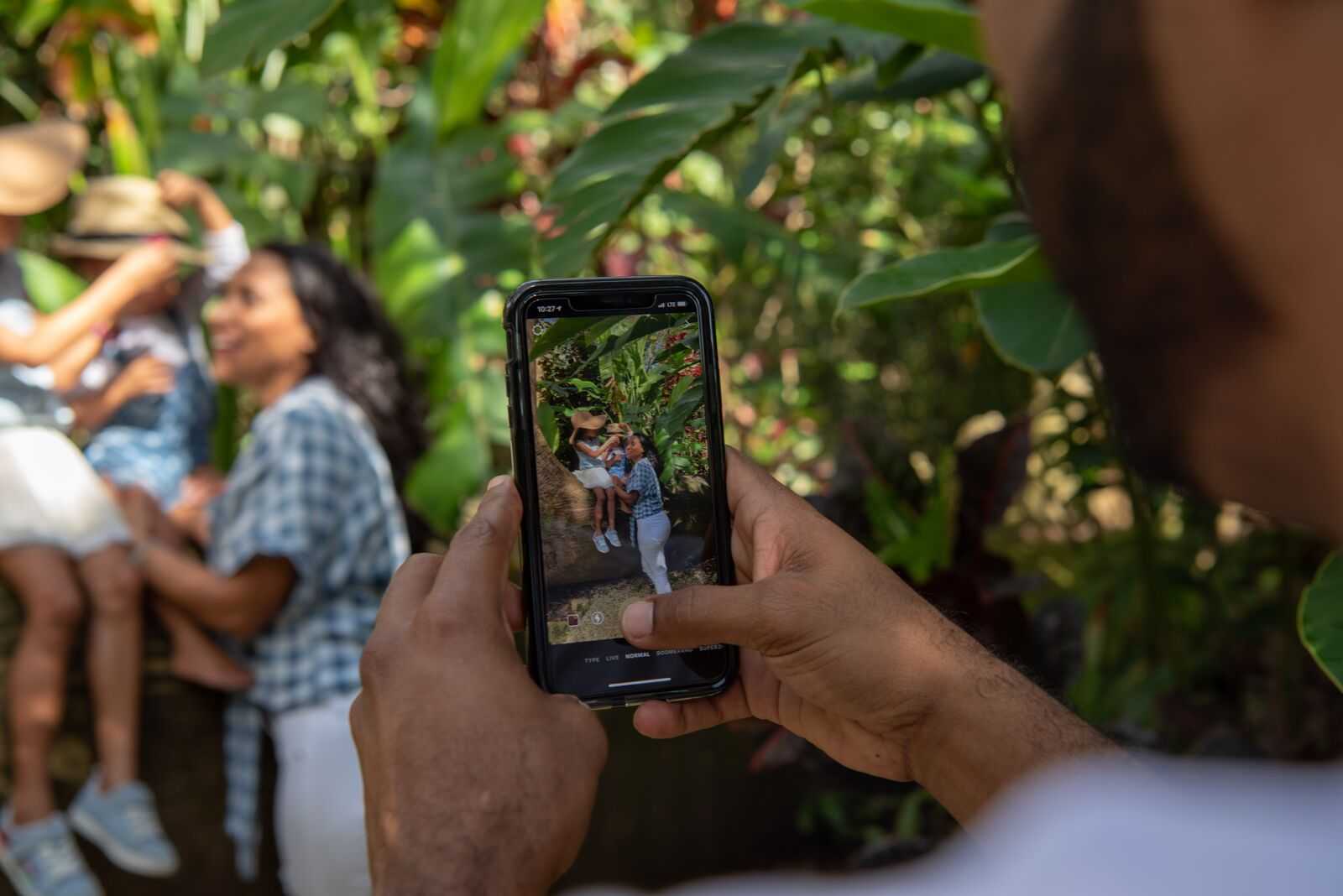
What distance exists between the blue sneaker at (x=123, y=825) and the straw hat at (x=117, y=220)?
3.90ft

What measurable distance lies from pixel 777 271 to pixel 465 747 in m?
2.18

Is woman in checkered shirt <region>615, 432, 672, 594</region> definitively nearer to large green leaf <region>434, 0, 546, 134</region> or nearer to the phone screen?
the phone screen

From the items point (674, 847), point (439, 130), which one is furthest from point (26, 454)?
point (674, 847)

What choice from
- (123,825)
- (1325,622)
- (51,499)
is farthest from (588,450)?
(51,499)

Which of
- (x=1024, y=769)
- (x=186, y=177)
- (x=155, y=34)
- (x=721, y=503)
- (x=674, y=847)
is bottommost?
(x=674, y=847)

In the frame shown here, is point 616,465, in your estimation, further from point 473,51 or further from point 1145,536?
point 473,51

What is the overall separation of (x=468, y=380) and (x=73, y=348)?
0.76 meters

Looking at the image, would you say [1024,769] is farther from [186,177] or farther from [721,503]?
[186,177]

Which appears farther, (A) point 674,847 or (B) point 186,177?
(B) point 186,177

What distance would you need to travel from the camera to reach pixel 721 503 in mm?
963

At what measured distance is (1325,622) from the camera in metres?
1.01

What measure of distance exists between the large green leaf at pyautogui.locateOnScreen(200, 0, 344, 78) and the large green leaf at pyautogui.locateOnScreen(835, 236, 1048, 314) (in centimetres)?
72

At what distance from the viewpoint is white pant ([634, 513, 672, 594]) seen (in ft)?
3.12

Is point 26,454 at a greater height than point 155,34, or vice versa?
point 155,34
